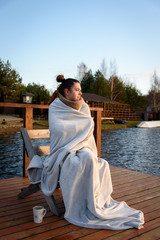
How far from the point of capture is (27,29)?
12.0 meters

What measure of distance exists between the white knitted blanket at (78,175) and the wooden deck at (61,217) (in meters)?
0.09

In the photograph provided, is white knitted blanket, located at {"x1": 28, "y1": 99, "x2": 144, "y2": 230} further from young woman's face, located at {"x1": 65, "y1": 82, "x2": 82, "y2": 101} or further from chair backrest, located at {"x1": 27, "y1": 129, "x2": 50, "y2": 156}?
chair backrest, located at {"x1": 27, "y1": 129, "x2": 50, "y2": 156}

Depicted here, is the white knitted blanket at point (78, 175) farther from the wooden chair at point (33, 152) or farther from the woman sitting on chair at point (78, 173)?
the wooden chair at point (33, 152)

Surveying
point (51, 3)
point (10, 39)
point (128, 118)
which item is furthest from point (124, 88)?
point (51, 3)

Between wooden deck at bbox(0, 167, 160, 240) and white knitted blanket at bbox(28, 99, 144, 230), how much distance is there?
0.09 metres

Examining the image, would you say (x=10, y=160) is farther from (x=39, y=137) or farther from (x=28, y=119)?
(x=39, y=137)

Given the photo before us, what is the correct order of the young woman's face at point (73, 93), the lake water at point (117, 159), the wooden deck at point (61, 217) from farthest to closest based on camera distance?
1. the lake water at point (117, 159)
2. the young woman's face at point (73, 93)
3. the wooden deck at point (61, 217)

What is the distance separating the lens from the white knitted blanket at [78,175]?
6.46 ft

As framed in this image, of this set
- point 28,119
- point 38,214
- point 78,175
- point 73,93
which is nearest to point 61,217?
point 38,214

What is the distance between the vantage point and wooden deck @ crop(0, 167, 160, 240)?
178cm

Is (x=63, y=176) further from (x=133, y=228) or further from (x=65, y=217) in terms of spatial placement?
(x=133, y=228)

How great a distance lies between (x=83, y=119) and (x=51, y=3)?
848 centimetres

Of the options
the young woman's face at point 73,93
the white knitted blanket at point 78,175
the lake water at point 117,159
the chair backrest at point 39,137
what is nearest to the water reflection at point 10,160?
the lake water at point 117,159

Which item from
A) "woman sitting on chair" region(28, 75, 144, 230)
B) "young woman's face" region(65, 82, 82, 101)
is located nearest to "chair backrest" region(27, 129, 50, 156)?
"woman sitting on chair" region(28, 75, 144, 230)
